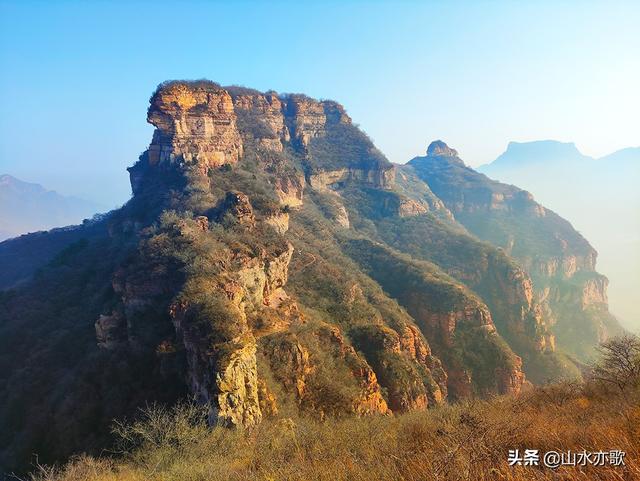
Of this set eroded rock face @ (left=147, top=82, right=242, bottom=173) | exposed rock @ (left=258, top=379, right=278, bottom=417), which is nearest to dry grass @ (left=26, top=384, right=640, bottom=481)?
exposed rock @ (left=258, top=379, right=278, bottom=417)

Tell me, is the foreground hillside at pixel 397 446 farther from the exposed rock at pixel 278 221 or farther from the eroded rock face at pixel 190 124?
the eroded rock face at pixel 190 124

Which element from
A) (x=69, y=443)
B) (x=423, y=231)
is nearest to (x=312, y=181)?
(x=423, y=231)

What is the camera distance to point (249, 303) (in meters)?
29.1

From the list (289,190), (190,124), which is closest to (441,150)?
(289,190)

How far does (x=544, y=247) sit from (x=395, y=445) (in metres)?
118

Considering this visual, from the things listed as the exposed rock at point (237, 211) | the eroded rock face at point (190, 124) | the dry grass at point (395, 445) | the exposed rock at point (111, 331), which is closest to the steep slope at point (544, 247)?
the exposed rock at point (237, 211)

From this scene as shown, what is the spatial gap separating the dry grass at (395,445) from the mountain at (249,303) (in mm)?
2816

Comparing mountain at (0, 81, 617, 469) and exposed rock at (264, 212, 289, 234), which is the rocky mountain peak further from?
exposed rock at (264, 212, 289, 234)

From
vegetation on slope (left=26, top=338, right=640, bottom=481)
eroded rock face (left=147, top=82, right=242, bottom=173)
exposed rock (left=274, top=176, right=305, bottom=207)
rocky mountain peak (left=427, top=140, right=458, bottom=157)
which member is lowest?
vegetation on slope (left=26, top=338, right=640, bottom=481)

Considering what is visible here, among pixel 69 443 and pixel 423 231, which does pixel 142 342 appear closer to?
pixel 69 443

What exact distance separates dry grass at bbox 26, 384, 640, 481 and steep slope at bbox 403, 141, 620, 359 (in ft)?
277

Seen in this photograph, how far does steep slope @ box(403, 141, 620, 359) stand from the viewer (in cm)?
9462

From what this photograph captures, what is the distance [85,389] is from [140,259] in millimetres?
10181

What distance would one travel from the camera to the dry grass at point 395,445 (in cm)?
794
